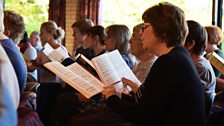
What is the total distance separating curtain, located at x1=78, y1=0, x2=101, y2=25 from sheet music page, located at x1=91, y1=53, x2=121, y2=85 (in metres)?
4.64

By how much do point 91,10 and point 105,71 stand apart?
478 centimetres

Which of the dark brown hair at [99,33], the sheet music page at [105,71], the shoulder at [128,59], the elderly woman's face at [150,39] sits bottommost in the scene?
the shoulder at [128,59]

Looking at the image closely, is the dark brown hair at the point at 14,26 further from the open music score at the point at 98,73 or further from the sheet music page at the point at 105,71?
the sheet music page at the point at 105,71

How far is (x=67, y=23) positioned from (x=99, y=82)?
16.4ft

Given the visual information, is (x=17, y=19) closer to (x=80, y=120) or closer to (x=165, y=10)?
(x=80, y=120)

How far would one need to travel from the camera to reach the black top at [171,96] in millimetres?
1802

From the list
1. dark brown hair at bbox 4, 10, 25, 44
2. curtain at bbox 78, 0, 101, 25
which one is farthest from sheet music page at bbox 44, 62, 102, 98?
curtain at bbox 78, 0, 101, 25

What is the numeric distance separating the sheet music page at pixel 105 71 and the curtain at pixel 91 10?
15.2ft

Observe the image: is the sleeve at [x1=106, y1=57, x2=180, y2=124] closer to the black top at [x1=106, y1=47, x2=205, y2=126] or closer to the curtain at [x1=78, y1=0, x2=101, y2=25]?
the black top at [x1=106, y1=47, x2=205, y2=126]

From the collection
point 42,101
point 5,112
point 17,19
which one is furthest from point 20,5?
point 5,112

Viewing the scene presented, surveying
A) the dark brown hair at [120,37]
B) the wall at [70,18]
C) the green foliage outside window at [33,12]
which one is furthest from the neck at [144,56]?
the green foliage outside window at [33,12]

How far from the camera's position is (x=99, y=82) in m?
2.41

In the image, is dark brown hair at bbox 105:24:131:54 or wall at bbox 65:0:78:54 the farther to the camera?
wall at bbox 65:0:78:54

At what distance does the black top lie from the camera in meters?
1.80
